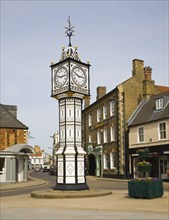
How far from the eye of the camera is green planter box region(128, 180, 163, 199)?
15141 mm

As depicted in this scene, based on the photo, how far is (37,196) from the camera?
1642 cm

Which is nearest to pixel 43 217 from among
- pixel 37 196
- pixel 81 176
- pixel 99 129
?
pixel 37 196

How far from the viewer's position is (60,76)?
1923 centimetres

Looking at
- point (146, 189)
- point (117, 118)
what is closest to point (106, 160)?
point (117, 118)

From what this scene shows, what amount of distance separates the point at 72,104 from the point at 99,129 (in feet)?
81.4

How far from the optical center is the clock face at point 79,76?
62.1ft

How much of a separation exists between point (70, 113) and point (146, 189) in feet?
19.9

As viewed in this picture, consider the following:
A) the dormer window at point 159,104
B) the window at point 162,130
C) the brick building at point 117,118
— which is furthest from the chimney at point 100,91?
the window at point 162,130

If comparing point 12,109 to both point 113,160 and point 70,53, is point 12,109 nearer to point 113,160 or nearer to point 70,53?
point 113,160

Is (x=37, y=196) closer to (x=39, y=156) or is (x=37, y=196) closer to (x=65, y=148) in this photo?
(x=65, y=148)

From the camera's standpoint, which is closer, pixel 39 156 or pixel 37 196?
pixel 37 196

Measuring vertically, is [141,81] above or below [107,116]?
above

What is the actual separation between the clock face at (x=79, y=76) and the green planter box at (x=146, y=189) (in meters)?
6.50

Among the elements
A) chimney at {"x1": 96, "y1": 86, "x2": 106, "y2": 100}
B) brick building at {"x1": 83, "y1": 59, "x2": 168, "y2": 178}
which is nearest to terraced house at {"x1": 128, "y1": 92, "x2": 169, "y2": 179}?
brick building at {"x1": 83, "y1": 59, "x2": 168, "y2": 178}
